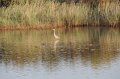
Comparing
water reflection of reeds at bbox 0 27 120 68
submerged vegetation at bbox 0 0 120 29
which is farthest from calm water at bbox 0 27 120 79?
submerged vegetation at bbox 0 0 120 29

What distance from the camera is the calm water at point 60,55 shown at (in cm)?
1599

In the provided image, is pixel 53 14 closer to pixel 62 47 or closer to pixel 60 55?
pixel 62 47

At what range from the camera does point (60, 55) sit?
63.2 feet

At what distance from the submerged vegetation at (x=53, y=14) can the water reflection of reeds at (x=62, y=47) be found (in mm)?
1238

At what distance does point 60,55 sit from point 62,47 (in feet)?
7.24

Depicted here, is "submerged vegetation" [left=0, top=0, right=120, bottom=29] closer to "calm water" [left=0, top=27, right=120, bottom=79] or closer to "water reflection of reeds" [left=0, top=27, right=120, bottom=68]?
"water reflection of reeds" [left=0, top=27, right=120, bottom=68]

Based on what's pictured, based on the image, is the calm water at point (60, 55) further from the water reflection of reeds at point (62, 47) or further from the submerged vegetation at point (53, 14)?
the submerged vegetation at point (53, 14)

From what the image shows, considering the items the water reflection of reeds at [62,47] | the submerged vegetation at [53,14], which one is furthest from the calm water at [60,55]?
the submerged vegetation at [53,14]

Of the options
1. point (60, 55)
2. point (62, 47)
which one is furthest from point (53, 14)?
point (60, 55)

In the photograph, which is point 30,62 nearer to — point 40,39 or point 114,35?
point 40,39

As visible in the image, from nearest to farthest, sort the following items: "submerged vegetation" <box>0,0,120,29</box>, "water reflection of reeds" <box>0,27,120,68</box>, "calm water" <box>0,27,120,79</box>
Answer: "calm water" <box>0,27,120,79</box>
"water reflection of reeds" <box>0,27,120,68</box>
"submerged vegetation" <box>0,0,120,29</box>

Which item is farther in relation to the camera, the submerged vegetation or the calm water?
the submerged vegetation

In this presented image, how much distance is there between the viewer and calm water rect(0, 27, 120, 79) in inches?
630

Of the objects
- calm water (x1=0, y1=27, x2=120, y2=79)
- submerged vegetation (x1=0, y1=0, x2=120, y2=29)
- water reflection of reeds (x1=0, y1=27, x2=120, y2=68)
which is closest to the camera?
calm water (x1=0, y1=27, x2=120, y2=79)
